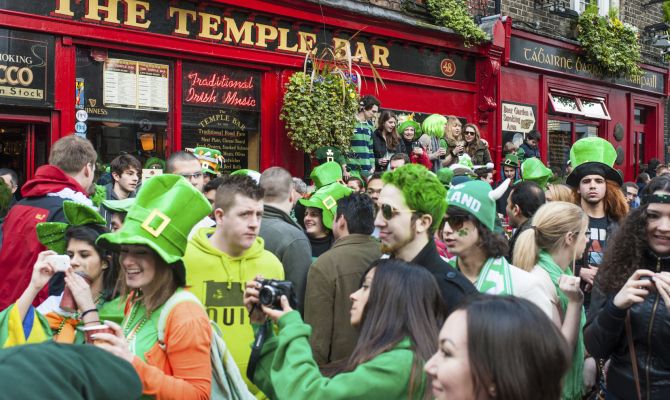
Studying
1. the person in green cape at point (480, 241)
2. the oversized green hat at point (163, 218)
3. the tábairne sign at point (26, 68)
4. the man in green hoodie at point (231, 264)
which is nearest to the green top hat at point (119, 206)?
the man in green hoodie at point (231, 264)

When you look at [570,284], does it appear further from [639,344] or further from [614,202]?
[614,202]

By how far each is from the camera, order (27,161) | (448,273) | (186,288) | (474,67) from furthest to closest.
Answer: (474,67) → (27,161) → (448,273) → (186,288)

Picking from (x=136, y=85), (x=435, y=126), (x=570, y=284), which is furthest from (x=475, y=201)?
(x=435, y=126)

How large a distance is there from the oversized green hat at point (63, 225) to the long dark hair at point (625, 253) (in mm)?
2867

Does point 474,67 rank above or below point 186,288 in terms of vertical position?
above

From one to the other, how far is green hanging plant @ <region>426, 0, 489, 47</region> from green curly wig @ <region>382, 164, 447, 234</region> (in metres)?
11.1

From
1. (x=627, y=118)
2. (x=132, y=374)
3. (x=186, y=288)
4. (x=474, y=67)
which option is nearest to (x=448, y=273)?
(x=186, y=288)

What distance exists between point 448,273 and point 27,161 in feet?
23.7

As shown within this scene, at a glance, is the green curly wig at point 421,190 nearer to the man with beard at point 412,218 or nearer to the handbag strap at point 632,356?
the man with beard at point 412,218

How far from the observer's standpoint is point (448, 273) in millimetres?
3906

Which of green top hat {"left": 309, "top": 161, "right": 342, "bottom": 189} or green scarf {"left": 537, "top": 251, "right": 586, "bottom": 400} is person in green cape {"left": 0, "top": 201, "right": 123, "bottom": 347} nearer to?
green scarf {"left": 537, "top": 251, "right": 586, "bottom": 400}

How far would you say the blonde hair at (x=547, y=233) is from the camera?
5.03 metres

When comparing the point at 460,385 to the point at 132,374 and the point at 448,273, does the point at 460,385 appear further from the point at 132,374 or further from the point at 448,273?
the point at 448,273

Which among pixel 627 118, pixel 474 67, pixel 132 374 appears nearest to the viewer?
pixel 132 374
